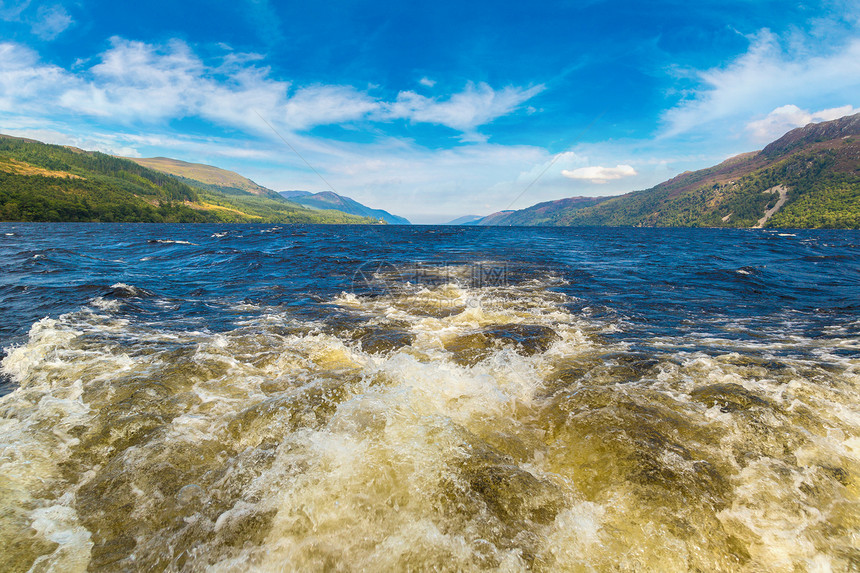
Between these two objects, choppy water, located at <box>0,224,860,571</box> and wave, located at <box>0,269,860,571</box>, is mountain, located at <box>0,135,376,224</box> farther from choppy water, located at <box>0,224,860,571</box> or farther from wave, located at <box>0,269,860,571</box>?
wave, located at <box>0,269,860,571</box>

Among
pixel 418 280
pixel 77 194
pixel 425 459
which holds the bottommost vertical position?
pixel 425 459

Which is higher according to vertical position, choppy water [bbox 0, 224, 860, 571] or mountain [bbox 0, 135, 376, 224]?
mountain [bbox 0, 135, 376, 224]

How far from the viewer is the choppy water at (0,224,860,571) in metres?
3.22

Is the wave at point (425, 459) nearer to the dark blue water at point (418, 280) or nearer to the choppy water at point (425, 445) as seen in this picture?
the choppy water at point (425, 445)

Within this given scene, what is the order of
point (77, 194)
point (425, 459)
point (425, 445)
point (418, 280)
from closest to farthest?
point (425, 459), point (425, 445), point (418, 280), point (77, 194)

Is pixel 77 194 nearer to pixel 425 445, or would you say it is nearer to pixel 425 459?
pixel 425 445

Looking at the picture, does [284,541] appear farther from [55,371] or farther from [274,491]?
[55,371]

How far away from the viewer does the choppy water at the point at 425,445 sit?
322cm

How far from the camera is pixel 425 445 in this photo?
15.0ft

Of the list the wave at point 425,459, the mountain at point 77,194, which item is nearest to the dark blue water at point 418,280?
the wave at point 425,459

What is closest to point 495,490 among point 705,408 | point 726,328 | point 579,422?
point 579,422

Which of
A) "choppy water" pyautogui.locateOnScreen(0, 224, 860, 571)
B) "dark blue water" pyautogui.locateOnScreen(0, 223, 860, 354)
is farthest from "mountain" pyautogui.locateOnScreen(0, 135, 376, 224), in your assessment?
"choppy water" pyautogui.locateOnScreen(0, 224, 860, 571)

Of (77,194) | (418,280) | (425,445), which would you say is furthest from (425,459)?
(77,194)

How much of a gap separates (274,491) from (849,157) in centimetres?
28906
